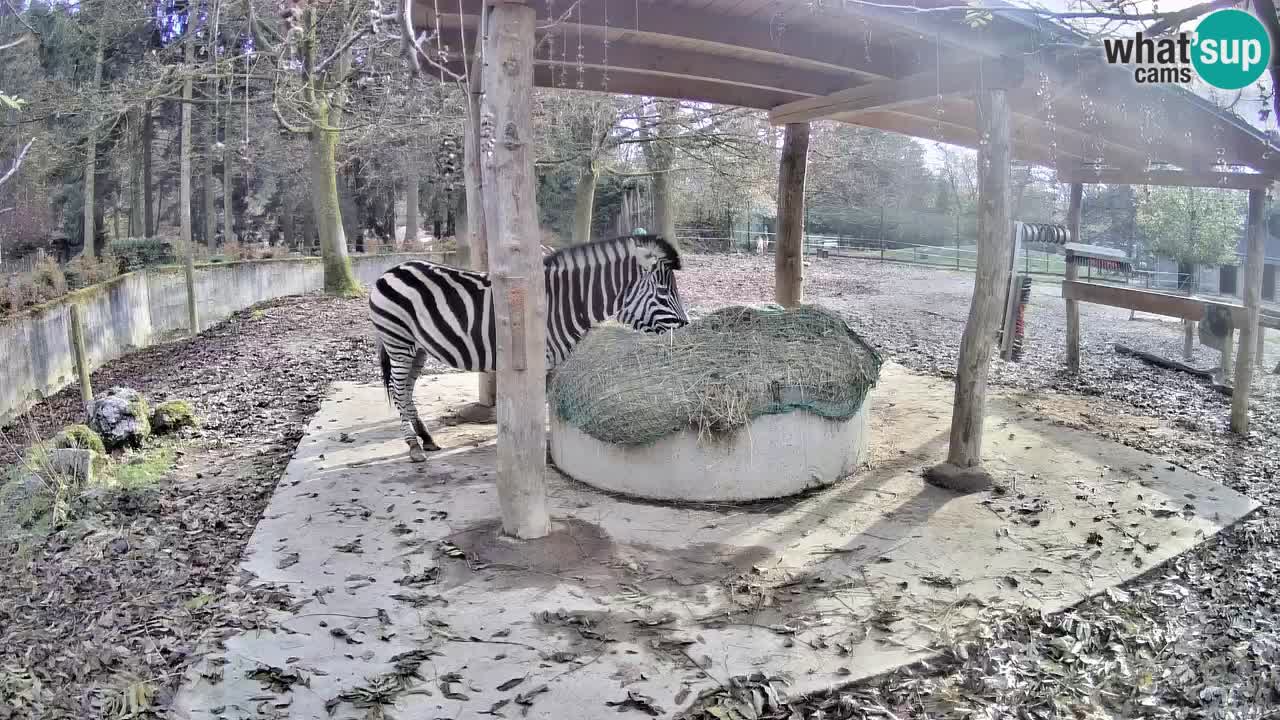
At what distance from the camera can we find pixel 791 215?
8711 millimetres

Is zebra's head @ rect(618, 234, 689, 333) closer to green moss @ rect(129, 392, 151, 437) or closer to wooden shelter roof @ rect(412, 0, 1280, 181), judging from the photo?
wooden shelter roof @ rect(412, 0, 1280, 181)

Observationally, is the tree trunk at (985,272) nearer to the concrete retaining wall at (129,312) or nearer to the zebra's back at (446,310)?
the zebra's back at (446,310)

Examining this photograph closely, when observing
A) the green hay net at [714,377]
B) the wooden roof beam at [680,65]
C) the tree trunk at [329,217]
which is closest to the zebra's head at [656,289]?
the green hay net at [714,377]

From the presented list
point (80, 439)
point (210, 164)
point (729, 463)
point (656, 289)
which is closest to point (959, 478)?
point (729, 463)

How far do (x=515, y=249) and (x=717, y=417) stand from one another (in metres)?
1.79

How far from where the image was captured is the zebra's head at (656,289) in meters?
6.41

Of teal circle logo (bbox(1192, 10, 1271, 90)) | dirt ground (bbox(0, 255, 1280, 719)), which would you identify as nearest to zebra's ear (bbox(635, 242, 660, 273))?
dirt ground (bbox(0, 255, 1280, 719))

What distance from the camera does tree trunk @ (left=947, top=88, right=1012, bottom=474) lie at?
18.5 ft

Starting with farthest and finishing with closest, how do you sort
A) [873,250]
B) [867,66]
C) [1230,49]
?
[873,250], [867,66], [1230,49]

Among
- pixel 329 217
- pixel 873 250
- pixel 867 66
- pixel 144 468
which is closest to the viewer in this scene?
pixel 867 66

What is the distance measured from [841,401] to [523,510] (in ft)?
7.94

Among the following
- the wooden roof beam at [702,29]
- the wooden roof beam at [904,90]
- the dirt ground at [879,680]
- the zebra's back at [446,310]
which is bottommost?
the dirt ground at [879,680]

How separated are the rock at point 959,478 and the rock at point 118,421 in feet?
20.4

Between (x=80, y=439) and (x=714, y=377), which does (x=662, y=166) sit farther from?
(x=80, y=439)
